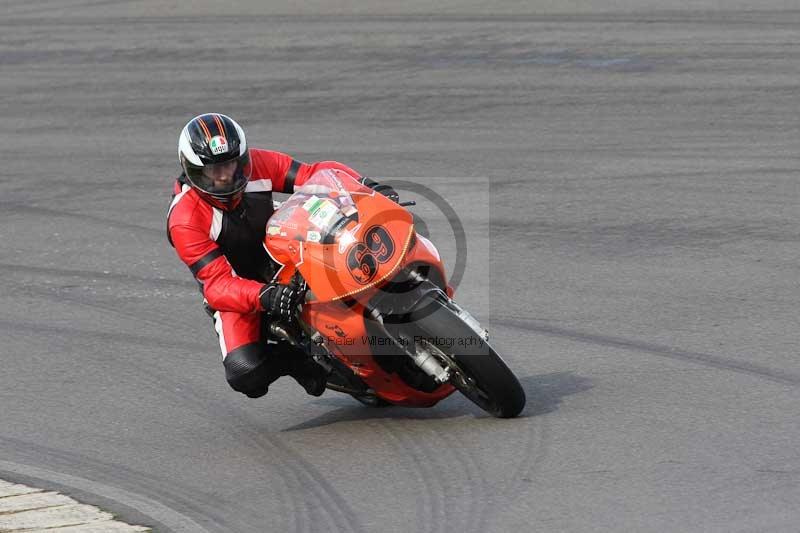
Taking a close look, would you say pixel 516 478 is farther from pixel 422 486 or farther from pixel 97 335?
pixel 97 335

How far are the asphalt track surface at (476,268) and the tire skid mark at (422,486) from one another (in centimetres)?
Result: 2

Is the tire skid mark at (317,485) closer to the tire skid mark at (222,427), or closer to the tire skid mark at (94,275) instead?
the tire skid mark at (222,427)

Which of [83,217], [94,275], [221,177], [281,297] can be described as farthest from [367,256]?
[83,217]

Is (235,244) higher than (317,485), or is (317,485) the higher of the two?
(235,244)

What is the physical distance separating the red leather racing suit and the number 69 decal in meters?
0.57

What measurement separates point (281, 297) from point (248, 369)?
0.70 metres

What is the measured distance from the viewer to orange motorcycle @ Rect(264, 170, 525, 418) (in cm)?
646

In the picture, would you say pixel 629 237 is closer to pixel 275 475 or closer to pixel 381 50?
pixel 275 475

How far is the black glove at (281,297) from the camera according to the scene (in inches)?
257

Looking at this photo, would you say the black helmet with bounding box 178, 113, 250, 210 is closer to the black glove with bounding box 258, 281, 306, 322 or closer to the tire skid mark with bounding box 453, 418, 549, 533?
the black glove with bounding box 258, 281, 306, 322

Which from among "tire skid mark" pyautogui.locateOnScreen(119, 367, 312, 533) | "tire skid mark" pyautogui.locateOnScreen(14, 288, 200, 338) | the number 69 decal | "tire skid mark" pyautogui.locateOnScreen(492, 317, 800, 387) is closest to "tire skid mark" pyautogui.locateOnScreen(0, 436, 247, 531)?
"tire skid mark" pyautogui.locateOnScreen(119, 367, 312, 533)

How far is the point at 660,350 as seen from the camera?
779 cm

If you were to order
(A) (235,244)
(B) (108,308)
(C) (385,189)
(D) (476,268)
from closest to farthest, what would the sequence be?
(C) (385,189)
(A) (235,244)
(B) (108,308)
(D) (476,268)

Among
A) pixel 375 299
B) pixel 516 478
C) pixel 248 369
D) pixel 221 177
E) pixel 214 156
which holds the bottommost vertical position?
pixel 516 478
